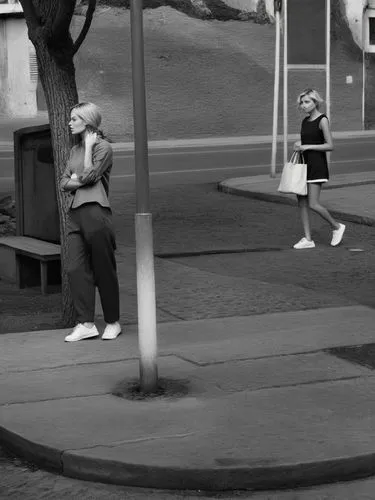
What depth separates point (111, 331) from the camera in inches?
332

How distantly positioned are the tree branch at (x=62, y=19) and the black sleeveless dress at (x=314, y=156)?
4.52 metres

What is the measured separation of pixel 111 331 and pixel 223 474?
10.2 feet

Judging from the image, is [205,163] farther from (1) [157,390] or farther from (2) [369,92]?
(2) [369,92]

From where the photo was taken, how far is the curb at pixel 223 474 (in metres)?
5.46

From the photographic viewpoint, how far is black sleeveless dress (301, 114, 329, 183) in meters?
12.6

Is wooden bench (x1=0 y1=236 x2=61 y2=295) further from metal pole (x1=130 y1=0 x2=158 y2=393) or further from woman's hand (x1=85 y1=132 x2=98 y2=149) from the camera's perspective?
metal pole (x1=130 y1=0 x2=158 y2=393)

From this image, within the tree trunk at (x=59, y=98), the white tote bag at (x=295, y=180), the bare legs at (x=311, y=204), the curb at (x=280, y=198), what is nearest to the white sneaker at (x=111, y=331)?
the tree trunk at (x=59, y=98)

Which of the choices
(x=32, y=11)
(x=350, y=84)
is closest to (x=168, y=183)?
(x=32, y=11)

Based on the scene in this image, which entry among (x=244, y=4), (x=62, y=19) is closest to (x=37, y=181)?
(x=62, y=19)

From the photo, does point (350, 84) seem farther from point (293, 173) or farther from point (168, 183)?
point (293, 173)

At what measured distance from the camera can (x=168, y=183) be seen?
20047mm

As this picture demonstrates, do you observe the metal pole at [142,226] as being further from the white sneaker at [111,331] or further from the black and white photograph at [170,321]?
the white sneaker at [111,331]

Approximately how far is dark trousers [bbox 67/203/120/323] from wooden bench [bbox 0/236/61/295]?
7.59 ft

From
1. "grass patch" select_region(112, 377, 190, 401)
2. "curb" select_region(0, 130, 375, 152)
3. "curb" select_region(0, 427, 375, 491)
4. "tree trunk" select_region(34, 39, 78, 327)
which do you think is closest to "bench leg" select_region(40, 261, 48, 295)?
"tree trunk" select_region(34, 39, 78, 327)
